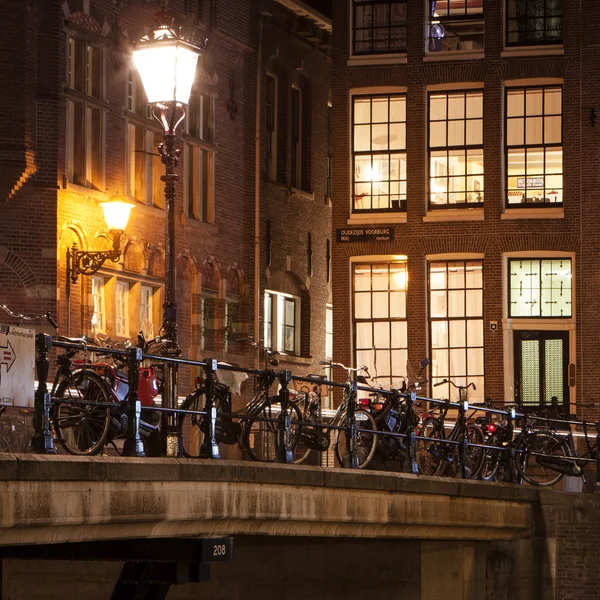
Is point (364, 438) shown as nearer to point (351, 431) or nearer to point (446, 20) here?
point (351, 431)

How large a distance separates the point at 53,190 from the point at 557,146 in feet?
33.2

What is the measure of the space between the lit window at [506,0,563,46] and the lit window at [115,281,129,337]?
8764 millimetres

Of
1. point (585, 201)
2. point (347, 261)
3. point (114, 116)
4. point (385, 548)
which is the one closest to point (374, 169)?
point (347, 261)

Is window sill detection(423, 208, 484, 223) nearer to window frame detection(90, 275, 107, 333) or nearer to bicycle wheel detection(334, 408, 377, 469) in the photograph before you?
window frame detection(90, 275, 107, 333)

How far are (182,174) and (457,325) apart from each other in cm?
Result: 556

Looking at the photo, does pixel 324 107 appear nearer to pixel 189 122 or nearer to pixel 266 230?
pixel 266 230

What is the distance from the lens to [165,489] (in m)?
12.3

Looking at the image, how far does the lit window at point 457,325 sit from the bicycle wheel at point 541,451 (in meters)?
7.06

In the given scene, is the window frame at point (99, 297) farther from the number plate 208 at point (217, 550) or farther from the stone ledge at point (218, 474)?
the number plate 208 at point (217, 550)

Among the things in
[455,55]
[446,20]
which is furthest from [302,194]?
[446,20]

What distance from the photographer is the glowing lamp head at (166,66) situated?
1527 centimetres

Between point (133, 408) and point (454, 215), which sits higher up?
point (454, 215)

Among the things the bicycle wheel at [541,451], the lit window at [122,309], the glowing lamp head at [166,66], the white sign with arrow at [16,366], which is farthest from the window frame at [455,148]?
the white sign with arrow at [16,366]

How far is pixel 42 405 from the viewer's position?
11266 mm
